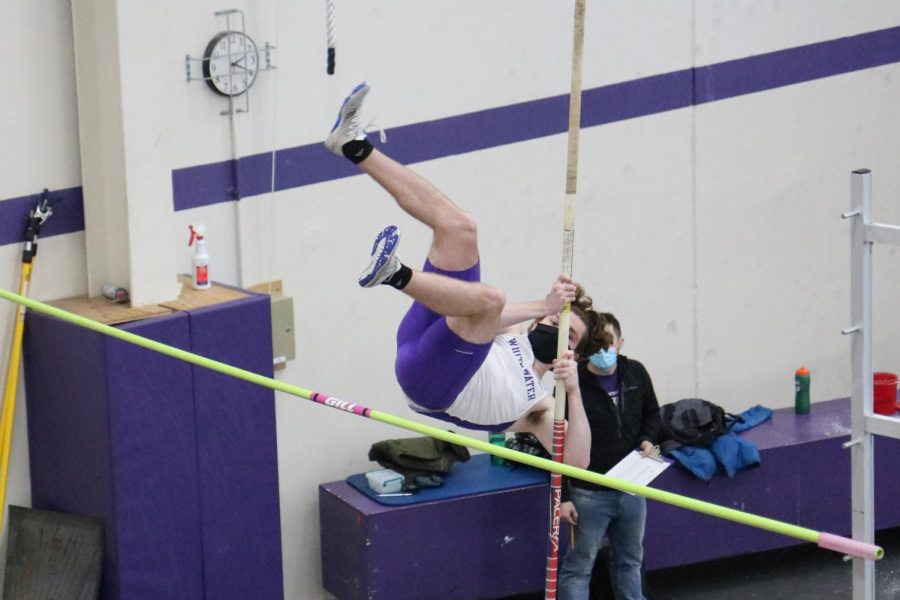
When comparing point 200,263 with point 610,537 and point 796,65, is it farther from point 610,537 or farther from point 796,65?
point 796,65

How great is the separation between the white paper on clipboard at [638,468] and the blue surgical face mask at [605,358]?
42 centimetres

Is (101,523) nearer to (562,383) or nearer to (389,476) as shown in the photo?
(389,476)

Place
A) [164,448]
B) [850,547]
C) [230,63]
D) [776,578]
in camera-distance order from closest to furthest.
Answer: [850,547], [164,448], [230,63], [776,578]

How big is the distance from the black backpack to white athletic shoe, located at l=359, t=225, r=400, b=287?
2.33m

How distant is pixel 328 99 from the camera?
18.0 feet

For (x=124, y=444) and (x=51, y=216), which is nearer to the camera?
(x=124, y=444)

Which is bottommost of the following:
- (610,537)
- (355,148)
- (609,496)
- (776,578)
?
(776,578)

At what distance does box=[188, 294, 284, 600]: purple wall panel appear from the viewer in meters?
4.97

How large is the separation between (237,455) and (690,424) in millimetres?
1874

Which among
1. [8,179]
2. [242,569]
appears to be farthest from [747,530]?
[8,179]

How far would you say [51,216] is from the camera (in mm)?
5016

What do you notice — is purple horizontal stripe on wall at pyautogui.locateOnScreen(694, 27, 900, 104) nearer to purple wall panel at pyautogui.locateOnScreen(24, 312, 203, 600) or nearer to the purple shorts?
the purple shorts

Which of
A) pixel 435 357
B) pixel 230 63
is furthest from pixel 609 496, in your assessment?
pixel 230 63

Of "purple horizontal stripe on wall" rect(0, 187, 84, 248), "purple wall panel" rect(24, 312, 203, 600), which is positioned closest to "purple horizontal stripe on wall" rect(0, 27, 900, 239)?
"purple horizontal stripe on wall" rect(0, 187, 84, 248)
